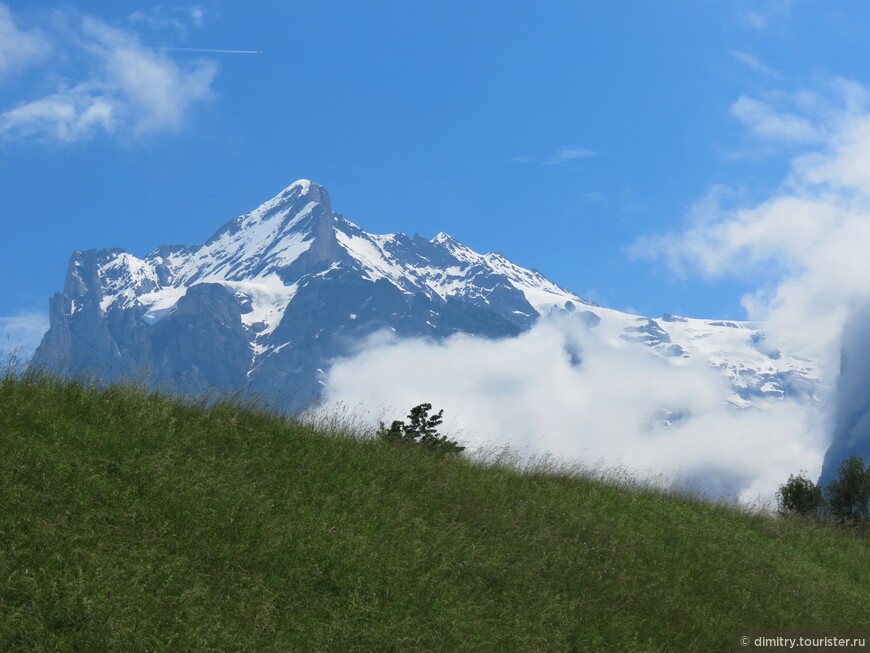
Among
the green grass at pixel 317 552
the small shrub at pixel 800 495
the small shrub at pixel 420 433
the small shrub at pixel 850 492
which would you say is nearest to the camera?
the green grass at pixel 317 552

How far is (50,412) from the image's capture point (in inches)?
553

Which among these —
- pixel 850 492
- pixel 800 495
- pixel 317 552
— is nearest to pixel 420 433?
pixel 317 552

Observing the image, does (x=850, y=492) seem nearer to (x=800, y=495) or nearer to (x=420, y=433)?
(x=800, y=495)

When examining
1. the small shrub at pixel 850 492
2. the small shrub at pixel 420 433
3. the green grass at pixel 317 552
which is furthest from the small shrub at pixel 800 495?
the small shrub at pixel 420 433

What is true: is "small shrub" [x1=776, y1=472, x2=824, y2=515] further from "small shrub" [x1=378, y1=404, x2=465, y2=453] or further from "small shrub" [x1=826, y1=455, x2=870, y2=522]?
"small shrub" [x1=378, y1=404, x2=465, y2=453]

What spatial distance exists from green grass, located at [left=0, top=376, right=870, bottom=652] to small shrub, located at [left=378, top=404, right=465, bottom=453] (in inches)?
36.4

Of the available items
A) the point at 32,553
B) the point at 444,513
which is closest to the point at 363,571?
the point at 444,513

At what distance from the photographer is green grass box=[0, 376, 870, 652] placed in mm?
10531

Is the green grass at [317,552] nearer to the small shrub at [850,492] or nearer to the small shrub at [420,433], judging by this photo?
the small shrub at [420,433]

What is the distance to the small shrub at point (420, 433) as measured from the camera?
20.1 meters

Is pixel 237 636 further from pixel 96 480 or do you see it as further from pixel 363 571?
pixel 96 480

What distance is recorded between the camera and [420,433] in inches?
829

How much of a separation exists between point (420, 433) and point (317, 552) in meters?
8.45

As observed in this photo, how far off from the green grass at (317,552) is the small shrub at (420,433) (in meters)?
0.92
